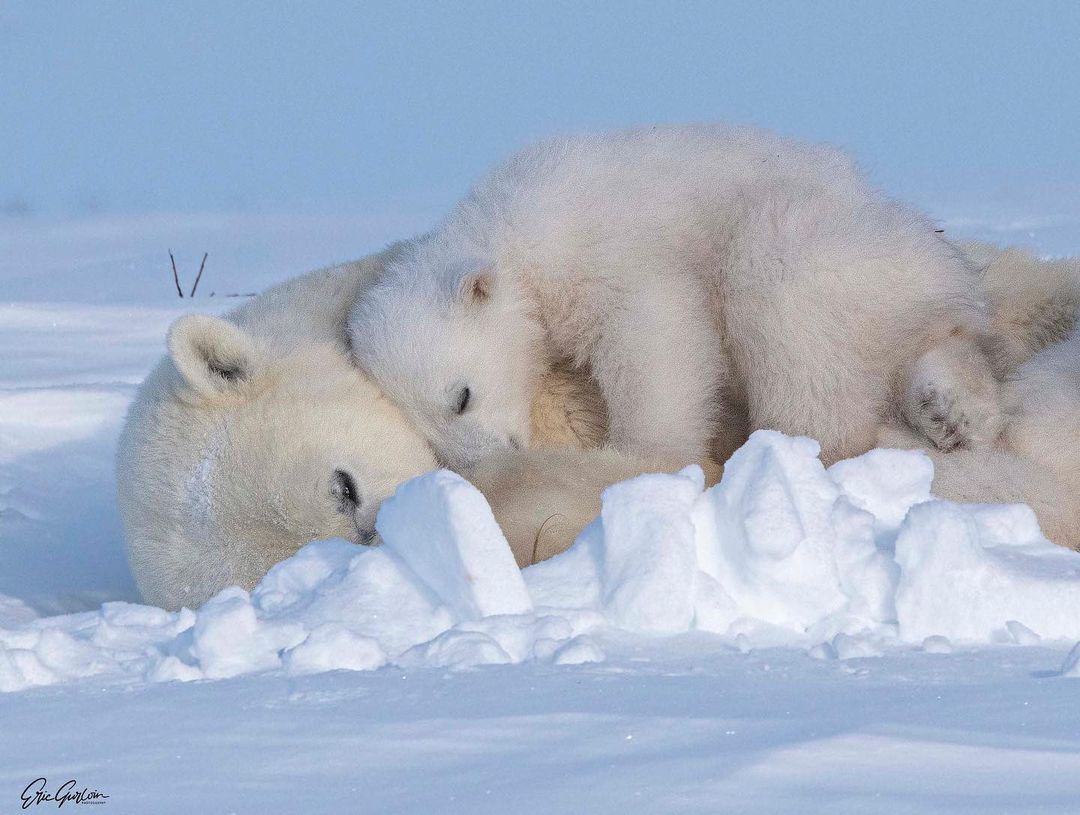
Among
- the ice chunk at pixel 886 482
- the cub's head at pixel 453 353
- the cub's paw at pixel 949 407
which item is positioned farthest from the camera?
the cub's head at pixel 453 353

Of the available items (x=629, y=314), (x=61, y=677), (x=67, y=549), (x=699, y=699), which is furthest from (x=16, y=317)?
(x=699, y=699)

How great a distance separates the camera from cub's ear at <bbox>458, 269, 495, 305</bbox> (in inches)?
158

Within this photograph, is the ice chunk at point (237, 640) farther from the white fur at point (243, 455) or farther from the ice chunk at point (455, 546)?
the white fur at point (243, 455)

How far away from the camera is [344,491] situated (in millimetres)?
3686

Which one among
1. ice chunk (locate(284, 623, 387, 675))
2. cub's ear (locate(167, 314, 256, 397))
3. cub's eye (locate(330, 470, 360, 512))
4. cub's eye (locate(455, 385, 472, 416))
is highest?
cub's ear (locate(167, 314, 256, 397))

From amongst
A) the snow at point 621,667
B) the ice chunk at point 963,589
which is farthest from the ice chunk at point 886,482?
the ice chunk at point 963,589

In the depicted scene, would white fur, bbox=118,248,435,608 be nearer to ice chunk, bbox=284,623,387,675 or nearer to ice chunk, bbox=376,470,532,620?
ice chunk, bbox=376,470,532,620

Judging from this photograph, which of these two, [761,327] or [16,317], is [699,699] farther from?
[16,317]

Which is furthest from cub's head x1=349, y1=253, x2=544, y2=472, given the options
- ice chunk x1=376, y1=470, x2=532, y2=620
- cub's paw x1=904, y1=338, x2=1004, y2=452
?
ice chunk x1=376, y1=470, x2=532, y2=620

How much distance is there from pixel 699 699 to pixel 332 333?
2456 mm

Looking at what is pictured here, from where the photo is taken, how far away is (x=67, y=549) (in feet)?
15.9

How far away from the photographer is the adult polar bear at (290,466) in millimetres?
3625
